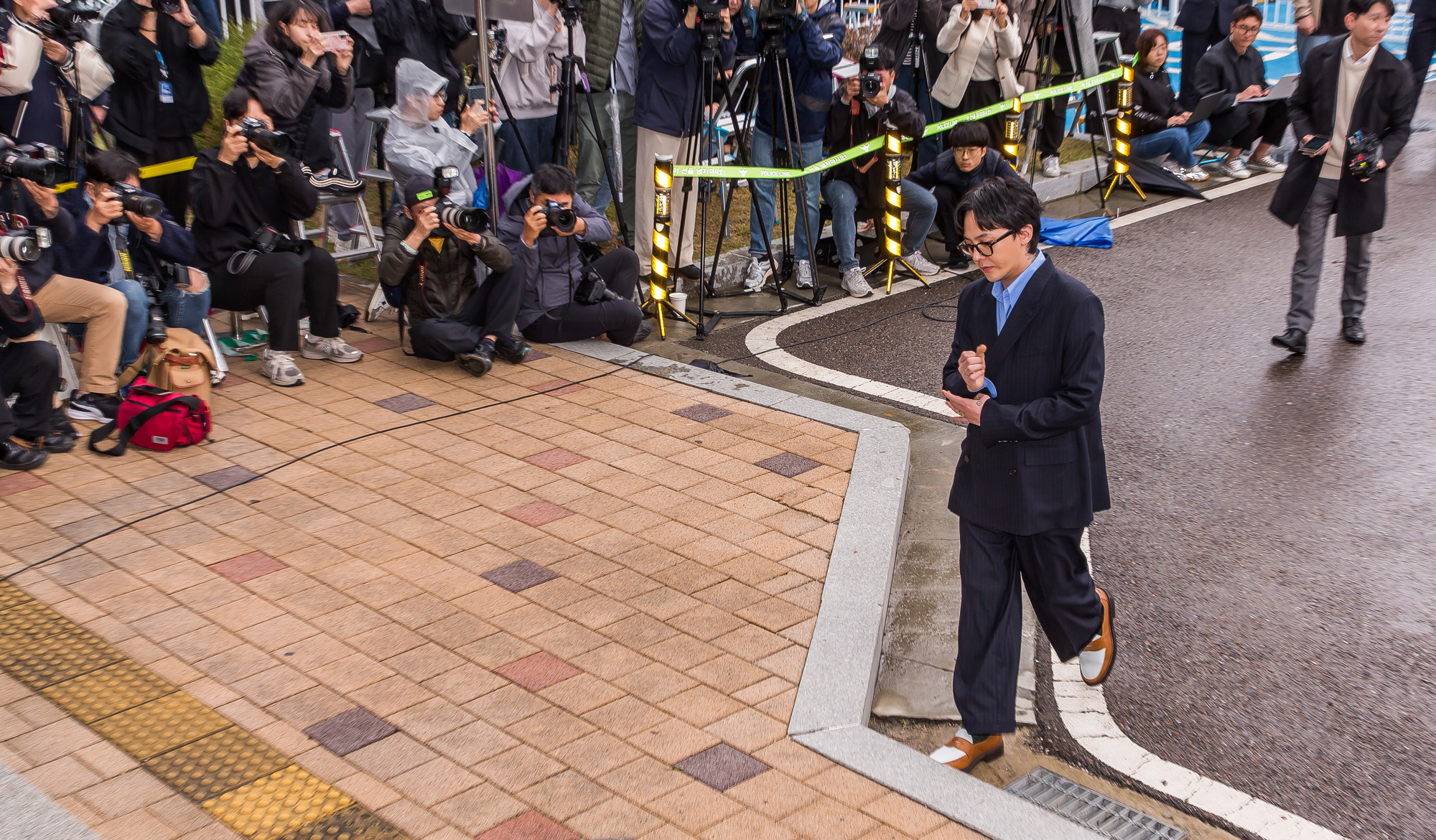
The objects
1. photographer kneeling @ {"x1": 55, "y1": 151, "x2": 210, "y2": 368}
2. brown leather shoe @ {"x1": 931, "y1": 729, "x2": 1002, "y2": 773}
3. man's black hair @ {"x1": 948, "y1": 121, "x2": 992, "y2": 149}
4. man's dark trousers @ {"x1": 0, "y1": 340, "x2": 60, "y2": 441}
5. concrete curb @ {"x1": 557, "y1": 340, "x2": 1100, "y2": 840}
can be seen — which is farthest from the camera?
man's black hair @ {"x1": 948, "y1": 121, "x2": 992, "y2": 149}

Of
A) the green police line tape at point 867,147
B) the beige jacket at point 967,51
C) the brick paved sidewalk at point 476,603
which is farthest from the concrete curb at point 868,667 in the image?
the beige jacket at point 967,51

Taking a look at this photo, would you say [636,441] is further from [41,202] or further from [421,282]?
[41,202]

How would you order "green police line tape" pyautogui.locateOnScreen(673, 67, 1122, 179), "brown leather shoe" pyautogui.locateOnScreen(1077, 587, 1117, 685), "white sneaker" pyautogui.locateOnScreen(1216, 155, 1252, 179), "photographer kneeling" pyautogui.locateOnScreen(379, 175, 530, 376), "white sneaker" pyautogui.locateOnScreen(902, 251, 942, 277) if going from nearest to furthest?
"brown leather shoe" pyautogui.locateOnScreen(1077, 587, 1117, 685), "photographer kneeling" pyautogui.locateOnScreen(379, 175, 530, 376), "green police line tape" pyautogui.locateOnScreen(673, 67, 1122, 179), "white sneaker" pyautogui.locateOnScreen(902, 251, 942, 277), "white sneaker" pyautogui.locateOnScreen(1216, 155, 1252, 179)

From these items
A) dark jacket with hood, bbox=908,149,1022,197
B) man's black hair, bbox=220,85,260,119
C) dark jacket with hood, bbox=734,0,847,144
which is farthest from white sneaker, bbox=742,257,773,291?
man's black hair, bbox=220,85,260,119

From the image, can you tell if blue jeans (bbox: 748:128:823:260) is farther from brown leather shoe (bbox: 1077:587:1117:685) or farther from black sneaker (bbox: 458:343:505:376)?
brown leather shoe (bbox: 1077:587:1117:685)

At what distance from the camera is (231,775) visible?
3.78 meters

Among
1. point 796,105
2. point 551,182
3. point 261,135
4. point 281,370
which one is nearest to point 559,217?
point 551,182

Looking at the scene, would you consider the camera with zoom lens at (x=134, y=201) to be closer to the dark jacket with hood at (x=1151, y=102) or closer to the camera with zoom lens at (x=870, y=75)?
the camera with zoom lens at (x=870, y=75)

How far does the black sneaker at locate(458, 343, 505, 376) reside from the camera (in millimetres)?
7414

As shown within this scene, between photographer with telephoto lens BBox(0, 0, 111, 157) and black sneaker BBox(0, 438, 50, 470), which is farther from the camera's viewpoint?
photographer with telephoto lens BBox(0, 0, 111, 157)

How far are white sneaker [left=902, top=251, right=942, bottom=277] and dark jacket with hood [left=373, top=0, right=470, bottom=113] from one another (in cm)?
392

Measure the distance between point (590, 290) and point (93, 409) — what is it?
3.01m

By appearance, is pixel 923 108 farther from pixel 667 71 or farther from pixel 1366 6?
pixel 1366 6

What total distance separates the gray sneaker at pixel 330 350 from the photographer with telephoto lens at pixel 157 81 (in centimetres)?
135
